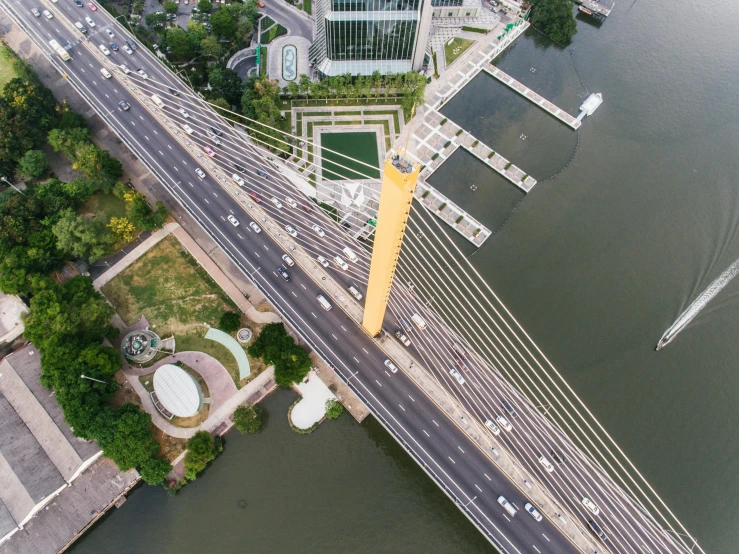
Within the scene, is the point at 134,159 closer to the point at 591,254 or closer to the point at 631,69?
the point at 591,254

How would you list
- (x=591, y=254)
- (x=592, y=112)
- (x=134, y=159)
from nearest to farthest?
1. (x=591, y=254)
2. (x=134, y=159)
3. (x=592, y=112)

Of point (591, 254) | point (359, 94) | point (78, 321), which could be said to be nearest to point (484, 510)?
point (591, 254)

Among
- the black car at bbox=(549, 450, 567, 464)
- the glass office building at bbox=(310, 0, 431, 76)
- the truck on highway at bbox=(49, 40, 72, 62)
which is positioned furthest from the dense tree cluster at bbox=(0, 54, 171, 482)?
the black car at bbox=(549, 450, 567, 464)

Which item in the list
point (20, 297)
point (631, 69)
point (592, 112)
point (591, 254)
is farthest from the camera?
point (631, 69)

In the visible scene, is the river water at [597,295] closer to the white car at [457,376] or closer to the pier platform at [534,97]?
the pier platform at [534,97]

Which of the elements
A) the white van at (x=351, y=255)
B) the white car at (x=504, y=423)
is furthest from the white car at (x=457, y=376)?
the white van at (x=351, y=255)

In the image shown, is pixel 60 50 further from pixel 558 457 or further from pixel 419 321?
pixel 558 457
